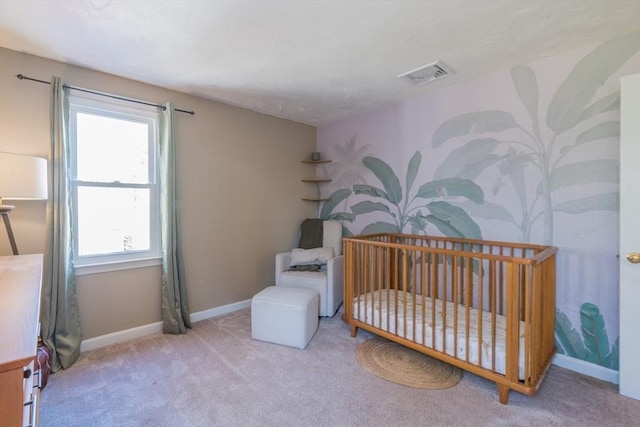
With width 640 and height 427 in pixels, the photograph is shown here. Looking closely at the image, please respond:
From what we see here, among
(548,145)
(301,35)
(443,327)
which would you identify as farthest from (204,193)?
(548,145)

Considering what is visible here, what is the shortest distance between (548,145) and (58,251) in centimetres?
372

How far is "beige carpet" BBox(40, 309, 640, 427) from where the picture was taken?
163cm

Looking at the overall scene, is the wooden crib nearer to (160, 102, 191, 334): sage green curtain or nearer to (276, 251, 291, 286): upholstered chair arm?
(276, 251, 291, 286): upholstered chair arm

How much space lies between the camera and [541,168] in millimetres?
2227

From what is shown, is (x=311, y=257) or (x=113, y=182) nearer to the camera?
(x=113, y=182)

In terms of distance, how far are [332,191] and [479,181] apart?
1815mm

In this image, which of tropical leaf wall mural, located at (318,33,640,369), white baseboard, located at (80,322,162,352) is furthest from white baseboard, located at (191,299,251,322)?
tropical leaf wall mural, located at (318,33,640,369)

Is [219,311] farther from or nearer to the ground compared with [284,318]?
nearer to the ground

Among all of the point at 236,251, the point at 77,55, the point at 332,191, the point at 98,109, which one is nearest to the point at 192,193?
the point at 236,251

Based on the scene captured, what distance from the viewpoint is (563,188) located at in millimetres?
2133

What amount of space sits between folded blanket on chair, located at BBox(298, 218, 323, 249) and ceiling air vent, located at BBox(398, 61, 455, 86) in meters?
1.94

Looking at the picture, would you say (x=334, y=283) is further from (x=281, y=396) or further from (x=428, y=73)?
(x=428, y=73)

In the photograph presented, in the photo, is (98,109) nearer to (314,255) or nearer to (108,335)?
(108,335)

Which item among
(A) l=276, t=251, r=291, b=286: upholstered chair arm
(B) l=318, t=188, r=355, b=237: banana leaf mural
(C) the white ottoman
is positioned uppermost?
(B) l=318, t=188, r=355, b=237: banana leaf mural
